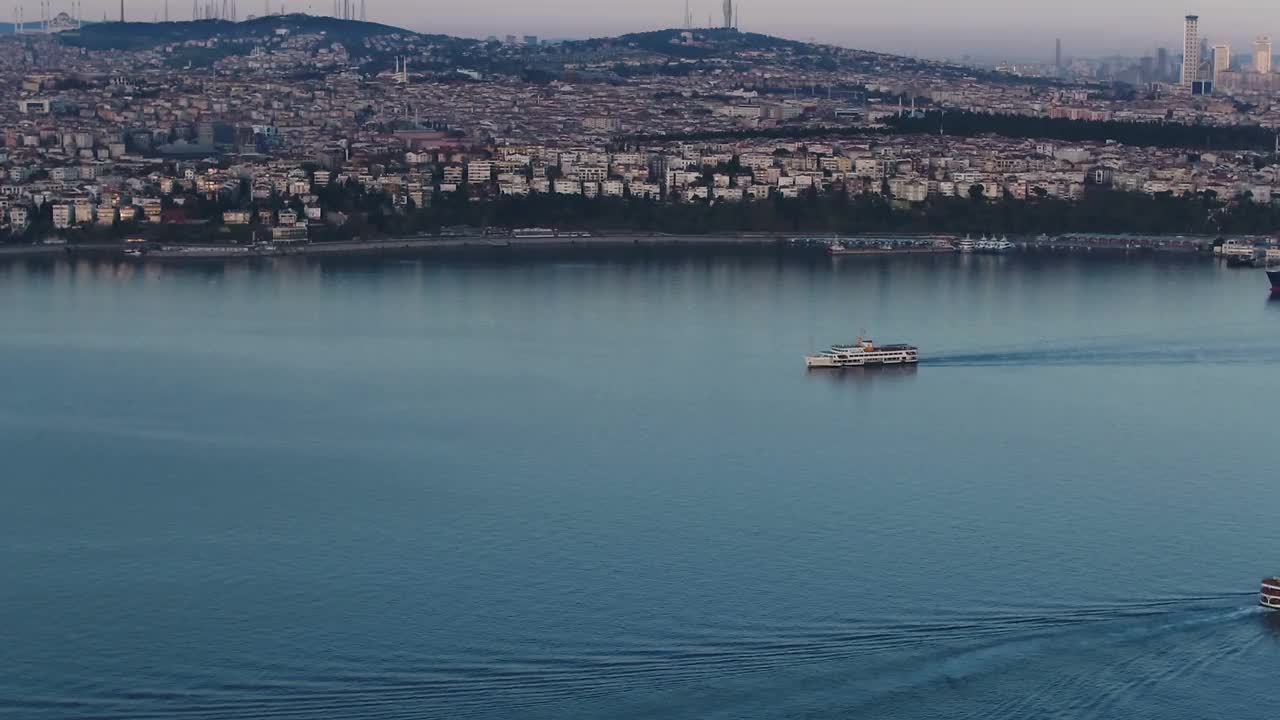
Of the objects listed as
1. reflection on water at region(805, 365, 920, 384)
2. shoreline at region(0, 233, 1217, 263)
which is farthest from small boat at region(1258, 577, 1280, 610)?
shoreline at region(0, 233, 1217, 263)

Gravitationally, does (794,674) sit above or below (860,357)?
below

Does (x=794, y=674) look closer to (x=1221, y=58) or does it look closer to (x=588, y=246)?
(x=588, y=246)

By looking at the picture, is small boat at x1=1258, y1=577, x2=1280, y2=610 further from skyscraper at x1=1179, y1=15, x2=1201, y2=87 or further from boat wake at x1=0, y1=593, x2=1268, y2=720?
skyscraper at x1=1179, y1=15, x2=1201, y2=87

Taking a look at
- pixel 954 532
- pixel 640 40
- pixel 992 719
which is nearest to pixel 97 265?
pixel 954 532

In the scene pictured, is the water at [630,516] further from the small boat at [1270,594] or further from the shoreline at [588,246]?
the shoreline at [588,246]

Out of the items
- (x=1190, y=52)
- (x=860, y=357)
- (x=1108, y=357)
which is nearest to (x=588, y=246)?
(x=860, y=357)

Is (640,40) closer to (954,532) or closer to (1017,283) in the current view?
(1017,283)
